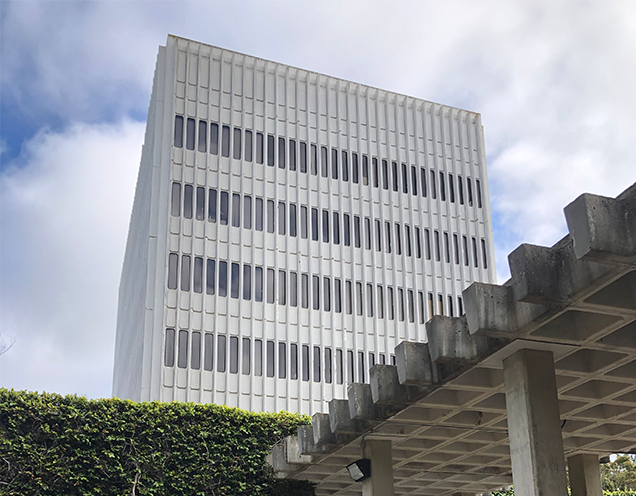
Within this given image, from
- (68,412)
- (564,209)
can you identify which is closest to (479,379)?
(564,209)

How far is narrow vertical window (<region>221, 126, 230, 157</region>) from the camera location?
1681 inches

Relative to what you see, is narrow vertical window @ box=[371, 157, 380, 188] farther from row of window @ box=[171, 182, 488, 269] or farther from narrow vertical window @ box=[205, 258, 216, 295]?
narrow vertical window @ box=[205, 258, 216, 295]

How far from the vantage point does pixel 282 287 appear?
42.0 meters

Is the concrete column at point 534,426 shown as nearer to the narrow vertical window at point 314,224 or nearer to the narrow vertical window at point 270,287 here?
the narrow vertical window at point 270,287

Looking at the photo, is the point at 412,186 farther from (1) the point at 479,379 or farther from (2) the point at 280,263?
(1) the point at 479,379

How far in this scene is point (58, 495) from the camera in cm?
1611

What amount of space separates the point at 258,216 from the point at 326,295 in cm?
569

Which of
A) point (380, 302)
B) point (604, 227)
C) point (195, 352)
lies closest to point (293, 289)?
point (380, 302)

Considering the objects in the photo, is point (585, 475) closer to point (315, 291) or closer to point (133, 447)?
point (133, 447)

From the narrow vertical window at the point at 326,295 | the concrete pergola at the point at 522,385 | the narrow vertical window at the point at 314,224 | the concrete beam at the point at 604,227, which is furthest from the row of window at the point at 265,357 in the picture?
the concrete beam at the point at 604,227

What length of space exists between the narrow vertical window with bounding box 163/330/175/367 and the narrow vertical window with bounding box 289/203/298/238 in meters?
8.91

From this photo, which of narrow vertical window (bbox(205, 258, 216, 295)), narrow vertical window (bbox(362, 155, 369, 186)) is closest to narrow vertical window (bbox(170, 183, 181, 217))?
narrow vertical window (bbox(205, 258, 216, 295))

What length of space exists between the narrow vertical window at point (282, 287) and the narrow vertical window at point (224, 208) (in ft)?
13.2

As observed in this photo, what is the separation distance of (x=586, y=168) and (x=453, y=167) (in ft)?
56.6
